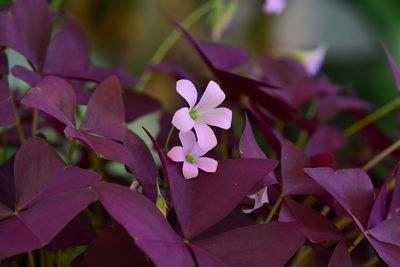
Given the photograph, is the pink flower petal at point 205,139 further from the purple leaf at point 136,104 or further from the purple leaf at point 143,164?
the purple leaf at point 136,104

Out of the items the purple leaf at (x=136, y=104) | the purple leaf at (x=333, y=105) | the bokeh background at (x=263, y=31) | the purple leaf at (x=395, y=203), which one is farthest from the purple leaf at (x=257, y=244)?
the bokeh background at (x=263, y=31)

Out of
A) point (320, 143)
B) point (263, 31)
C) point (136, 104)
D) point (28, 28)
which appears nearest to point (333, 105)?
point (320, 143)

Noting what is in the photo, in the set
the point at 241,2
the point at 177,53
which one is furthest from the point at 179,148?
the point at 241,2

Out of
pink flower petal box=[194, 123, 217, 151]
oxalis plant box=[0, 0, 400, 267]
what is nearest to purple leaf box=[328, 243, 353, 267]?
oxalis plant box=[0, 0, 400, 267]

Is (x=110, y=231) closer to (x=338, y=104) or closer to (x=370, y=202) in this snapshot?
(x=370, y=202)

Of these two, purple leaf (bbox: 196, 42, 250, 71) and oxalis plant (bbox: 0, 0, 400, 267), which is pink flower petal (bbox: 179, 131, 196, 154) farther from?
purple leaf (bbox: 196, 42, 250, 71)

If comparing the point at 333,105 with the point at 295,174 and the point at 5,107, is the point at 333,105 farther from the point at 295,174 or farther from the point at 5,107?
the point at 5,107
